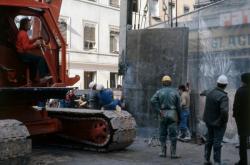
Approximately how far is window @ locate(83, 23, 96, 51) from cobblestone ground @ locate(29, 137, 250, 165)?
2192 centimetres

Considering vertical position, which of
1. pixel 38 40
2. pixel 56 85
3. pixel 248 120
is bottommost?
pixel 248 120

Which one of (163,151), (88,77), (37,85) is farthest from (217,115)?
(88,77)

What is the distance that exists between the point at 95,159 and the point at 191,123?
4066 millimetres

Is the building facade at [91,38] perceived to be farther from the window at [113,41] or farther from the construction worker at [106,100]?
the construction worker at [106,100]

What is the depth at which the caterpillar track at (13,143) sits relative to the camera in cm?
830

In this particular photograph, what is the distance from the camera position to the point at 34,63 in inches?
394

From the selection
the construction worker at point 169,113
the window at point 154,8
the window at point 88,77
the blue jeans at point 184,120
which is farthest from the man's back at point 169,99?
the window at point 154,8

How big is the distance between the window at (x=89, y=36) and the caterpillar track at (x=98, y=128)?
21.9 meters

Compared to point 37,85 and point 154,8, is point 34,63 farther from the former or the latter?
point 154,8

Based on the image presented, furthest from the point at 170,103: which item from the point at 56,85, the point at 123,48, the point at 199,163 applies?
the point at 123,48

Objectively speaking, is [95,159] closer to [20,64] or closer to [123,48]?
[20,64]

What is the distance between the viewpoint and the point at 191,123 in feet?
44.5

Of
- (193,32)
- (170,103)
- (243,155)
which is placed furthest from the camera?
(193,32)

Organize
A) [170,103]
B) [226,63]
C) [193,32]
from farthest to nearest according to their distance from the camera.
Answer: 1. [193,32]
2. [226,63]
3. [170,103]
